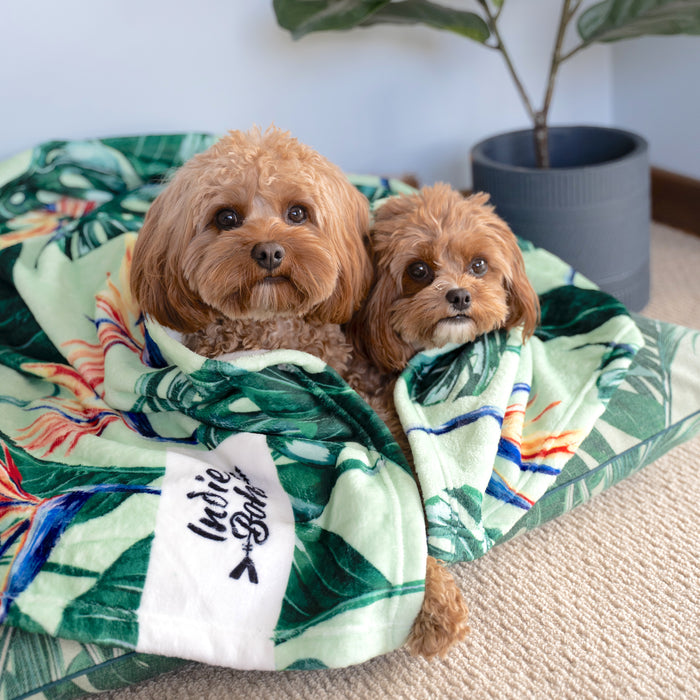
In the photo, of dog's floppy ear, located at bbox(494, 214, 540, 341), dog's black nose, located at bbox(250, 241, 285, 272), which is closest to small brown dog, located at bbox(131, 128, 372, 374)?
dog's black nose, located at bbox(250, 241, 285, 272)

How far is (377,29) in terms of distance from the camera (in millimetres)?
2309

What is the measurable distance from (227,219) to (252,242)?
88 mm

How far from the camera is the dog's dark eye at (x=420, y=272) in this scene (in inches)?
54.4

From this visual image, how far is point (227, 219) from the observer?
4.22 feet

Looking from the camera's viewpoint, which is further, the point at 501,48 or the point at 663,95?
the point at 663,95

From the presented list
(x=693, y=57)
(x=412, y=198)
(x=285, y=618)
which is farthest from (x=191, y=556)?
(x=693, y=57)

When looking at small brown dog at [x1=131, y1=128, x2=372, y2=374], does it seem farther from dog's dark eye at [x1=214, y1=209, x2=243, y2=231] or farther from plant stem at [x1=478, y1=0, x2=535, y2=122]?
plant stem at [x1=478, y1=0, x2=535, y2=122]

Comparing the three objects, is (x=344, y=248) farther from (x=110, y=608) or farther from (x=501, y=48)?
(x=501, y=48)

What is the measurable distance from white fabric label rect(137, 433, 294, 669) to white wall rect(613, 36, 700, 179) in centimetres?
191

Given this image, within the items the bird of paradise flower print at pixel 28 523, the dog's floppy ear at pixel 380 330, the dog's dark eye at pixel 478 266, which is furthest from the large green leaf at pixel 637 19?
the bird of paradise flower print at pixel 28 523

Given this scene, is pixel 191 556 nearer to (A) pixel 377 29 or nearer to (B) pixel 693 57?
(A) pixel 377 29

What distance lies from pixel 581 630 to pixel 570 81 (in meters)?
2.02

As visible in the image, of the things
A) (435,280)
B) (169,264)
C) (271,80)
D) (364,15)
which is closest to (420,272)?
(435,280)

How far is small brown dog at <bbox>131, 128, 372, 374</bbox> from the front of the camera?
1232 mm
